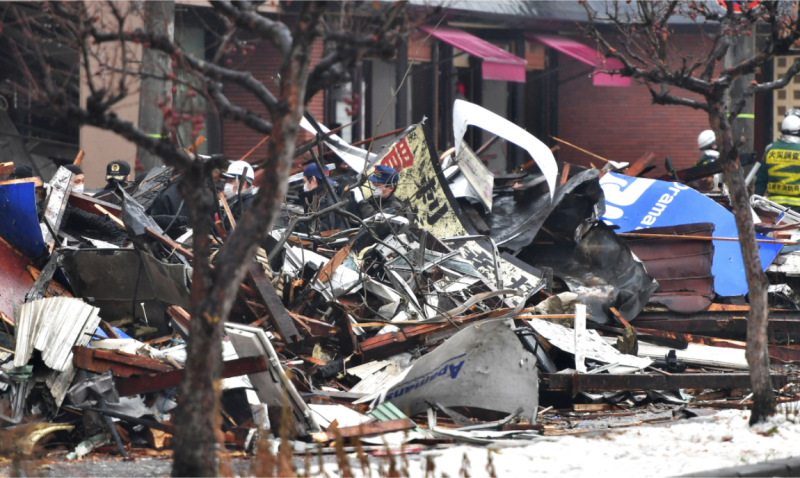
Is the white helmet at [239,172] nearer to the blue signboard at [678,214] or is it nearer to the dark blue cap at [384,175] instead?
the dark blue cap at [384,175]

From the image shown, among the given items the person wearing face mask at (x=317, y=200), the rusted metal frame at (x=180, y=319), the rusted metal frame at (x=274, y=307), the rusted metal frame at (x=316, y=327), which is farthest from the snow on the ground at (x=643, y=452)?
the person wearing face mask at (x=317, y=200)

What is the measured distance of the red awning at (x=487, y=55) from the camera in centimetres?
1742

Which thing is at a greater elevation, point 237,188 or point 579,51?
point 579,51

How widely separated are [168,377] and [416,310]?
3127 millimetres

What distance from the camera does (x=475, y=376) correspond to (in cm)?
658

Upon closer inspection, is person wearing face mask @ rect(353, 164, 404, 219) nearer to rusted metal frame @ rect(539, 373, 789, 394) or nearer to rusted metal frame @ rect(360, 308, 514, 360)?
rusted metal frame @ rect(360, 308, 514, 360)

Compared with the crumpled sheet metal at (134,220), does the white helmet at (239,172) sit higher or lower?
higher

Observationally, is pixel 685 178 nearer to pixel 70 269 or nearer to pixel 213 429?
pixel 70 269

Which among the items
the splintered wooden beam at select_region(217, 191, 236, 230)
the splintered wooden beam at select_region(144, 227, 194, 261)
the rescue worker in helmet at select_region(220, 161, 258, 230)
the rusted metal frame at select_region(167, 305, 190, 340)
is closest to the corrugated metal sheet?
the rusted metal frame at select_region(167, 305, 190, 340)

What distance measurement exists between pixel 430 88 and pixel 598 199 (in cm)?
1007

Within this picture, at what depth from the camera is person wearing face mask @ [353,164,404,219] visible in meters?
9.80

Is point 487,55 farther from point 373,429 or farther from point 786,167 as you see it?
point 373,429

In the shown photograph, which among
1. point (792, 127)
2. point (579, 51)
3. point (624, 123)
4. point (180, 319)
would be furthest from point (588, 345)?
point (624, 123)

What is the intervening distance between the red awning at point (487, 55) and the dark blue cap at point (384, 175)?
311 inches
